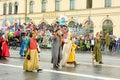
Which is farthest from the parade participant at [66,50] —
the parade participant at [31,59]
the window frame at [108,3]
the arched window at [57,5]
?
the arched window at [57,5]

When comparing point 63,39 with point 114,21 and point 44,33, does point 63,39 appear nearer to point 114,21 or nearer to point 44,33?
point 44,33

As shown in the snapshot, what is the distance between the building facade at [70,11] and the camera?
156 ft

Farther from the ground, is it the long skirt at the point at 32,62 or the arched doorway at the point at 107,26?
the arched doorway at the point at 107,26

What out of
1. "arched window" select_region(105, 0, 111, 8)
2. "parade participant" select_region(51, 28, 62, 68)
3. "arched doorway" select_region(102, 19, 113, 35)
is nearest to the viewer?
"parade participant" select_region(51, 28, 62, 68)

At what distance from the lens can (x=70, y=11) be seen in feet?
175

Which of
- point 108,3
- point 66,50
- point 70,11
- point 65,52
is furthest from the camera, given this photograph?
point 70,11

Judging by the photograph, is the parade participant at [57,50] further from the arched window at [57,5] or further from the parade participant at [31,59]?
the arched window at [57,5]

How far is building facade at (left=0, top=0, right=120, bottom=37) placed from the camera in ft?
156

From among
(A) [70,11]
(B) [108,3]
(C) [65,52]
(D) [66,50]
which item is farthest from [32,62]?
(A) [70,11]

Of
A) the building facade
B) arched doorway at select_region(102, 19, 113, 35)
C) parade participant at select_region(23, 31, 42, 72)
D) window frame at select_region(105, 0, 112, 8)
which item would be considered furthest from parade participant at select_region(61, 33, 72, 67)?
window frame at select_region(105, 0, 112, 8)

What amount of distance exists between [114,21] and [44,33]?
12682 mm

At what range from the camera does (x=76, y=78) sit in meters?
12.7

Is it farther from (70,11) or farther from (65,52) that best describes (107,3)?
(65,52)

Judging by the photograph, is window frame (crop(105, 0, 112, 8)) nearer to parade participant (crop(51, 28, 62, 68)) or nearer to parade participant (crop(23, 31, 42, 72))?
parade participant (crop(51, 28, 62, 68))
